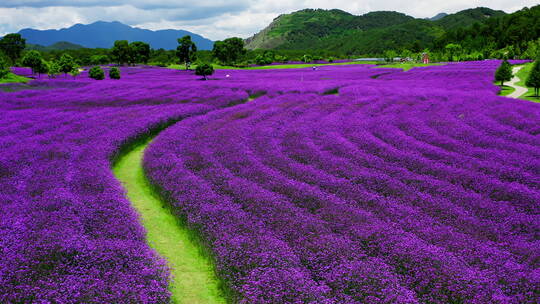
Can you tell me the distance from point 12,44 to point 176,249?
107374mm

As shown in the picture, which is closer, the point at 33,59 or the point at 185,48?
the point at 33,59

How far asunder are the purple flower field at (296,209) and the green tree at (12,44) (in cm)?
9041

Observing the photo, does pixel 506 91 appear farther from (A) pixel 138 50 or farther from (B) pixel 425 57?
(A) pixel 138 50

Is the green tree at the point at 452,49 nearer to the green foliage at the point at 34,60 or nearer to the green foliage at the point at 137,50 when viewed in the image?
the green foliage at the point at 137,50

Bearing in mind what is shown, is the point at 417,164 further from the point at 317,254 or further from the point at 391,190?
the point at 317,254

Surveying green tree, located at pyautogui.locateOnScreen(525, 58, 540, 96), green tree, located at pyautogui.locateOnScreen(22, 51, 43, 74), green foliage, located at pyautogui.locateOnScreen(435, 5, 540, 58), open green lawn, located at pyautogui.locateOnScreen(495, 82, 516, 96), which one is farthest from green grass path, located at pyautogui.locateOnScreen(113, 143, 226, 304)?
green foliage, located at pyautogui.locateOnScreen(435, 5, 540, 58)

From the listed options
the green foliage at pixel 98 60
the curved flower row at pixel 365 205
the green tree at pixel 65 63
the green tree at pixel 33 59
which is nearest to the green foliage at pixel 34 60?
the green tree at pixel 33 59

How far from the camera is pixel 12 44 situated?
91875mm

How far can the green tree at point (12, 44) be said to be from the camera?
90500 mm

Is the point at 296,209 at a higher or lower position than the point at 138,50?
lower

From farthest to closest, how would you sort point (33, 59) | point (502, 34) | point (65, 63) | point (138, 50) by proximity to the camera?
1. point (502, 34)
2. point (138, 50)
3. point (65, 63)
4. point (33, 59)

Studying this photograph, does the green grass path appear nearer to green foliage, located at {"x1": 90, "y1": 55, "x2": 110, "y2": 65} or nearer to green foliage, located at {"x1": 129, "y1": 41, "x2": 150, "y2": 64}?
green foliage, located at {"x1": 129, "y1": 41, "x2": 150, "y2": 64}

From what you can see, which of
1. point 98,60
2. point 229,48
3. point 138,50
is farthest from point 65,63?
point 98,60

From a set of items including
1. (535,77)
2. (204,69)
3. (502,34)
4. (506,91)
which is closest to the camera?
(535,77)
